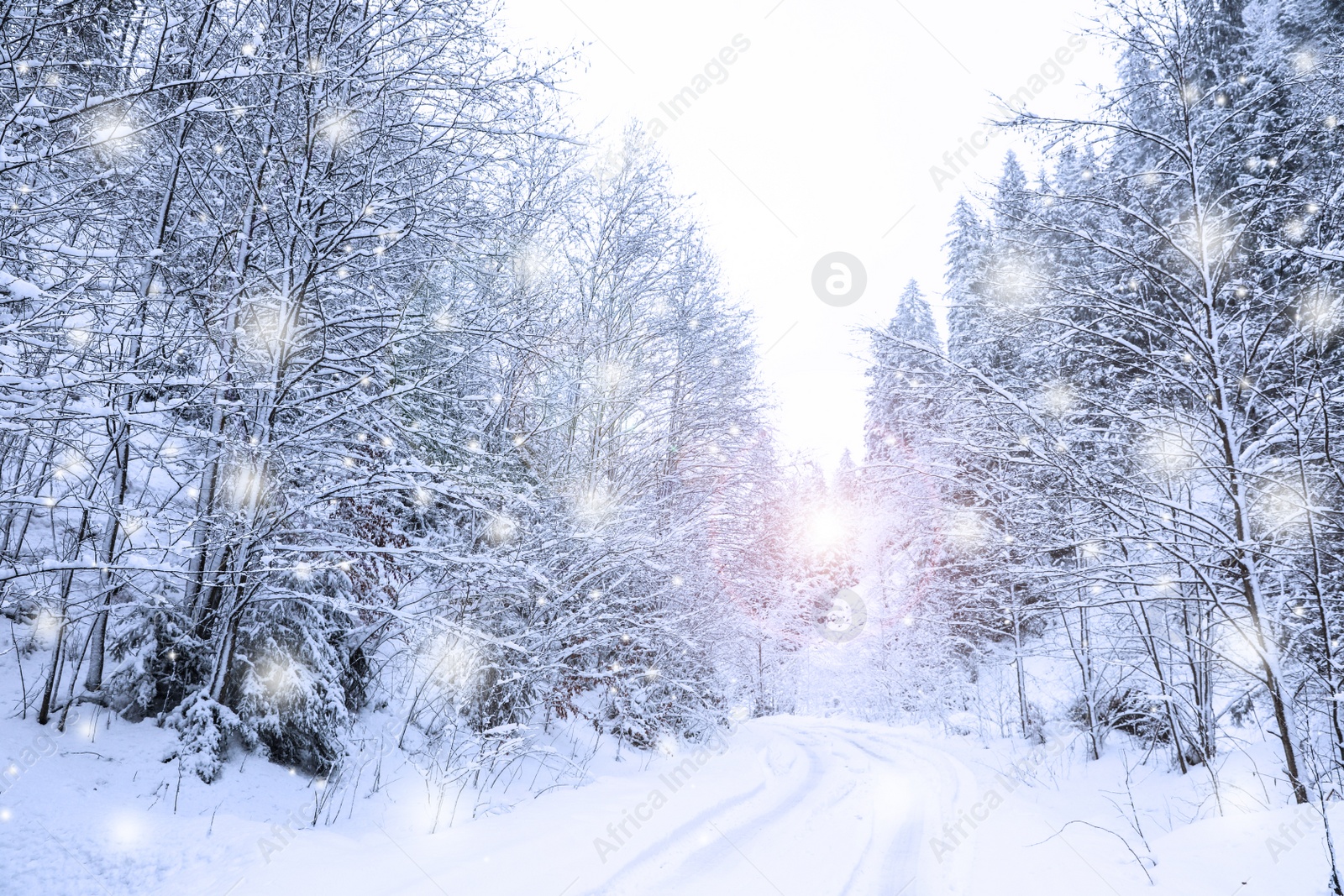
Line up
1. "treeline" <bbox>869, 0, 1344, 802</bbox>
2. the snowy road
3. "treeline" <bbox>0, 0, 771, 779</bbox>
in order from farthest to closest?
"treeline" <bbox>869, 0, 1344, 802</bbox>, the snowy road, "treeline" <bbox>0, 0, 771, 779</bbox>

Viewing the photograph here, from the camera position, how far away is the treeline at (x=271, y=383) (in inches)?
145

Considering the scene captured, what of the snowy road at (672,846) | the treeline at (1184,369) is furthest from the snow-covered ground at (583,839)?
the treeline at (1184,369)

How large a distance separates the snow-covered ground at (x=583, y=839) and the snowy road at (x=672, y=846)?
0.02m

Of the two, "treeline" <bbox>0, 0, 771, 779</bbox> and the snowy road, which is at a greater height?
"treeline" <bbox>0, 0, 771, 779</bbox>

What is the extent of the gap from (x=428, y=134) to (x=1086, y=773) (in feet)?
38.5

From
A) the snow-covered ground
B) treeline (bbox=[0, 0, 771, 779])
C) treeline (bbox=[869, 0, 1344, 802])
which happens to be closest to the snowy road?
the snow-covered ground

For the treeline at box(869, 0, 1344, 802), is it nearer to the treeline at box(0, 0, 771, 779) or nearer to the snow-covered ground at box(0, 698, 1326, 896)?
the snow-covered ground at box(0, 698, 1326, 896)

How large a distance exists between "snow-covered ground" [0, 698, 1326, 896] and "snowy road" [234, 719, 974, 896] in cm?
2

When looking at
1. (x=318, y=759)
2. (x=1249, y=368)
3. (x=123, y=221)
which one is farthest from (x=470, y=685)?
(x=1249, y=368)

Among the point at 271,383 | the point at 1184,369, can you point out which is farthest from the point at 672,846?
the point at 1184,369

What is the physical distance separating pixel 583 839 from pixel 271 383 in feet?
13.1

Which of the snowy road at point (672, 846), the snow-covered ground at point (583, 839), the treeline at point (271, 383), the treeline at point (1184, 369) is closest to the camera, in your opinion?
the snow-covered ground at point (583, 839)

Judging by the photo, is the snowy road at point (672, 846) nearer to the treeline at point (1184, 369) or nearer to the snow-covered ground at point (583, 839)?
the snow-covered ground at point (583, 839)

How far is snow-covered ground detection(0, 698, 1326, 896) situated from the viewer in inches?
137
